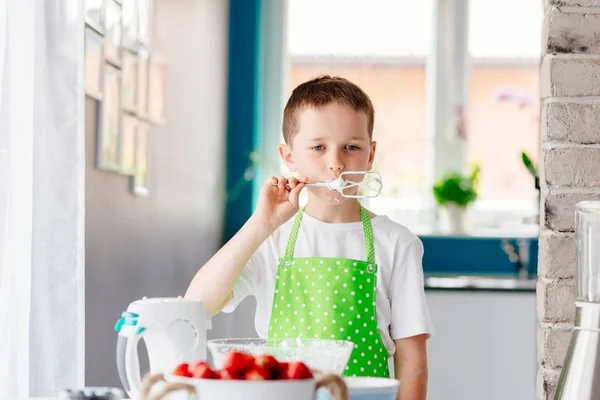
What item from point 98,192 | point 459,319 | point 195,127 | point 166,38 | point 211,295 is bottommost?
point 459,319

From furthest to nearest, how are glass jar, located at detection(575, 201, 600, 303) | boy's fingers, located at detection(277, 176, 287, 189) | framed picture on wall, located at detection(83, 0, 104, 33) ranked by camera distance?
framed picture on wall, located at detection(83, 0, 104, 33), boy's fingers, located at detection(277, 176, 287, 189), glass jar, located at detection(575, 201, 600, 303)

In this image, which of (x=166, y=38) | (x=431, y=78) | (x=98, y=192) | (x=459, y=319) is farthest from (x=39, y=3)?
(x=431, y=78)

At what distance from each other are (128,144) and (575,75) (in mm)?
1192

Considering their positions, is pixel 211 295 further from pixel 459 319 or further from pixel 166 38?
pixel 459 319

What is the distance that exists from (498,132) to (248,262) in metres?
2.88

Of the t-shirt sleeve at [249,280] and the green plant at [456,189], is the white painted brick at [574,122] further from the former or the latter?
the green plant at [456,189]

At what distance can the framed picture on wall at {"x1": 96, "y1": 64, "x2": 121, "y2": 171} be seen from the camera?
2268 millimetres

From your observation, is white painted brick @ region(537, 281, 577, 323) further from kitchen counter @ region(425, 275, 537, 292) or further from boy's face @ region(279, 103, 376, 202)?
kitchen counter @ region(425, 275, 537, 292)

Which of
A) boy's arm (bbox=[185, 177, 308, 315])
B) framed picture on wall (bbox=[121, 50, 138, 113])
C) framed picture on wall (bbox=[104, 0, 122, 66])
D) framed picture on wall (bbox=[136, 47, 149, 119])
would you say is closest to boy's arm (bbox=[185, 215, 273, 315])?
boy's arm (bbox=[185, 177, 308, 315])

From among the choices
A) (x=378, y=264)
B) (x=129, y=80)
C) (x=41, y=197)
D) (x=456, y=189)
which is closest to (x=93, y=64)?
(x=129, y=80)

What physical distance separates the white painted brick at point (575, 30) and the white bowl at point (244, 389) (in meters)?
1.05

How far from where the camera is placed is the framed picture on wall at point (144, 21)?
8.70ft

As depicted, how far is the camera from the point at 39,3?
1.56 metres

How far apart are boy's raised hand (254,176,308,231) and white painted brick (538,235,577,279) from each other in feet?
1.62
